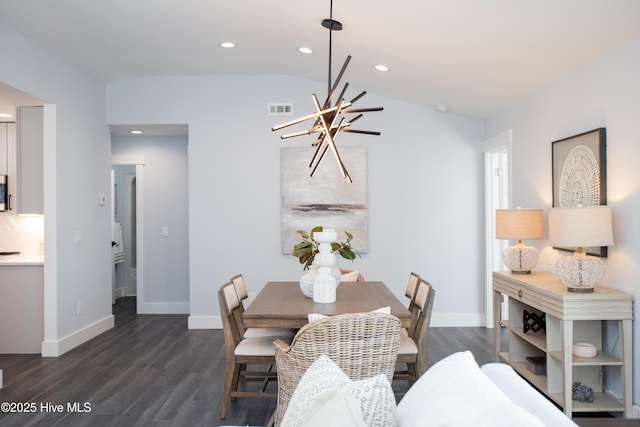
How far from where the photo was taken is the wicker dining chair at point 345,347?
2137 mm

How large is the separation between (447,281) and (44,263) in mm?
4185

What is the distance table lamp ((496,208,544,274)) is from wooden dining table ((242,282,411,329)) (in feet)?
3.55

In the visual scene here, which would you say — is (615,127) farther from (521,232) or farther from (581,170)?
(521,232)

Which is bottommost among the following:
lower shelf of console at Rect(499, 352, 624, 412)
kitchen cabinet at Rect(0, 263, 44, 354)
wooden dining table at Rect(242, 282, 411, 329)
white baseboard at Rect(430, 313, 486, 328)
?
white baseboard at Rect(430, 313, 486, 328)

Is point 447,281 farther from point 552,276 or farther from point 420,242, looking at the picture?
point 552,276

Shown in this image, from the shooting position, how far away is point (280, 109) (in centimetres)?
566

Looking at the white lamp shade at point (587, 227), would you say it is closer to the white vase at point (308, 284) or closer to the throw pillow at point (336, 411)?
the white vase at point (308, 284)

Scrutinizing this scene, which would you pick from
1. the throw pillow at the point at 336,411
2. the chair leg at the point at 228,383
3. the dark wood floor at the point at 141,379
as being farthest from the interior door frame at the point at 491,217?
the throw pillow at the point at 336,411

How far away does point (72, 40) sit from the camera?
427 centimetres

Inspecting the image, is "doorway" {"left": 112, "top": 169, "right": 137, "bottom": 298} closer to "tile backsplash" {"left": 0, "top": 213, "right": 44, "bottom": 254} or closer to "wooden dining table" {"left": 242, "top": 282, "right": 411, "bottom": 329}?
"tile backsplash" {"left": 0, "top": 213, "right": 44, "bottom": 254}

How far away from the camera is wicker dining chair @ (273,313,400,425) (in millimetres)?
2137

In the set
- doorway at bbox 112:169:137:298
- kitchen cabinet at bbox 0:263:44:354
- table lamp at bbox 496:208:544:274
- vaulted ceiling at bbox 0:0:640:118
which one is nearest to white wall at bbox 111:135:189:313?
doorway at bbox 112:169:137:298

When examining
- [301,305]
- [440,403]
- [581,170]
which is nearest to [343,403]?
[440,403]

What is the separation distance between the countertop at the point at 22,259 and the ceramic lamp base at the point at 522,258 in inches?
164
